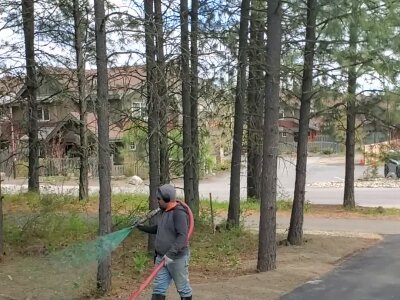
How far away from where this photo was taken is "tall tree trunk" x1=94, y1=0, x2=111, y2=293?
7.95 meters

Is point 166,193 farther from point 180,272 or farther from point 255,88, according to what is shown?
point 255,88

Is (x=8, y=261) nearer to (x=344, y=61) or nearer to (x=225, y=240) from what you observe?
(x=225, y=240)

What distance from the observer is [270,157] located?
10.1m

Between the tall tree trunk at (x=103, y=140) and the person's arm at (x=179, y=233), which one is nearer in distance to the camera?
the person's arm at (x=179, y=233)

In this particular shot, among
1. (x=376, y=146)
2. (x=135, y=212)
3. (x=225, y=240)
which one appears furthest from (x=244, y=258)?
(x=376, y=146)

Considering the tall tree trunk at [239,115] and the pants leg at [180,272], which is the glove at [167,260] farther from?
the tall tree trunk at [239,115]

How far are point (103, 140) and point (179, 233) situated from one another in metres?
2.32

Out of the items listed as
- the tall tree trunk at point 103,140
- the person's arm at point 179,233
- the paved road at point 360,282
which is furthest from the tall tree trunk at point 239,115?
the person's arm at point 179,233

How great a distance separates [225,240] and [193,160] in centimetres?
207

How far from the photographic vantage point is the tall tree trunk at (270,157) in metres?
10.1

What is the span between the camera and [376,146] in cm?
3962

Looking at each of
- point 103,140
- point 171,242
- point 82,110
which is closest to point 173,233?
point 171,242

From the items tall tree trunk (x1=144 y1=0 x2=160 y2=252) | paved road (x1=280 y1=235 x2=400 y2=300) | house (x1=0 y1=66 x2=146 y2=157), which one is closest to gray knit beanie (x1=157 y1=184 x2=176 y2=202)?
house (x1=0 y1=66 x2=146 y2=157)

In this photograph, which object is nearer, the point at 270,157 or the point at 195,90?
the point at 270,157
